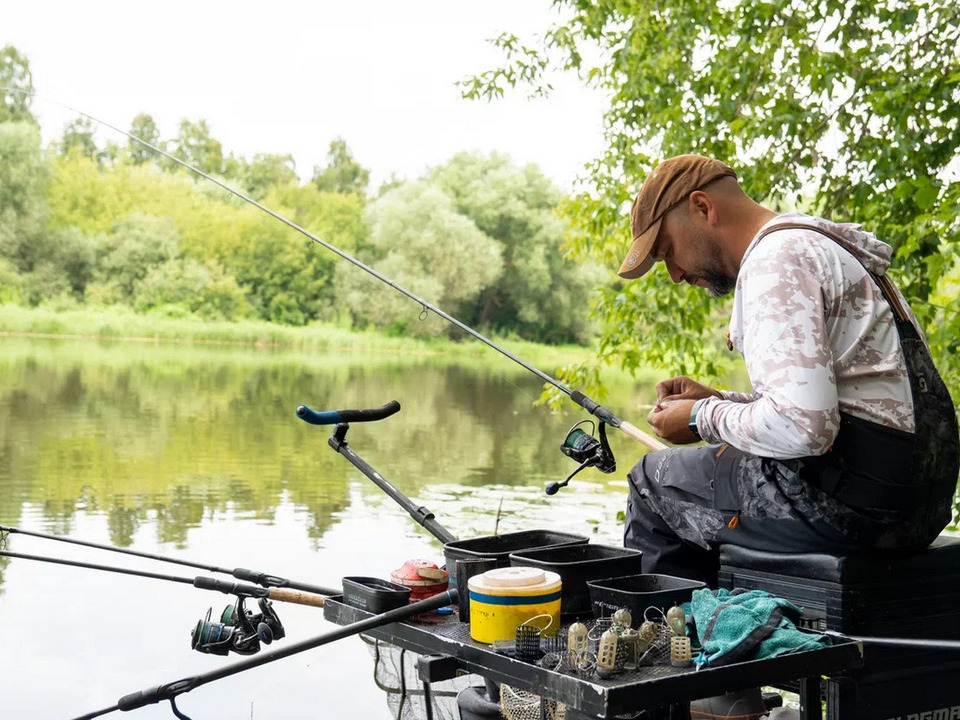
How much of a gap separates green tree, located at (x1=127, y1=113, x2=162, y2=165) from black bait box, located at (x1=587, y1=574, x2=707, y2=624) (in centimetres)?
3257

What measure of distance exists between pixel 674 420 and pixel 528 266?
26225mm

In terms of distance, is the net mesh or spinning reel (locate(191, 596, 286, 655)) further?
the net mesh

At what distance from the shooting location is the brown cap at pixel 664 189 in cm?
168

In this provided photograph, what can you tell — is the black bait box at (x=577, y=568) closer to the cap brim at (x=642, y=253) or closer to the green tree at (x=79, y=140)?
the cap brim at (x=642, y=253)

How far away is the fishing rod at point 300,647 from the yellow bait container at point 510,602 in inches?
3.7

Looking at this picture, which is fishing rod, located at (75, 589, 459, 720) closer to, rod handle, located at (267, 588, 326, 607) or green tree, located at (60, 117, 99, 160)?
rod handle, located at (267, 588, 326, 607)

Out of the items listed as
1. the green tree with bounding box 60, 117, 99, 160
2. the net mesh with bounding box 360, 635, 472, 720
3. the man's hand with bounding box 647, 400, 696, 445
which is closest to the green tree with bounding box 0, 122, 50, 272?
the green tree with bounding box 60, 117, 99, 160

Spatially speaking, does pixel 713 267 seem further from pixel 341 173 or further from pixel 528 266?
pixel 341 173

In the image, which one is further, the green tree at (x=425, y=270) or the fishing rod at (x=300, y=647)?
the green tree at (x=425, y=270)

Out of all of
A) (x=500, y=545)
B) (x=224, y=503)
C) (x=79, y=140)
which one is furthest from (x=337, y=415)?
(x=79, y=140)

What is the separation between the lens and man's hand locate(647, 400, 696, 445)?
5.42ft

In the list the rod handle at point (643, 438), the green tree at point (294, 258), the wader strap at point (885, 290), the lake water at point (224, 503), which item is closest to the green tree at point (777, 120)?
the rod handle at point (643, 438)

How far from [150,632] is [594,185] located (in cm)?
284

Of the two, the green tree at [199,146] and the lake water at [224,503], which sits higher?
the green tree at [199,146]
